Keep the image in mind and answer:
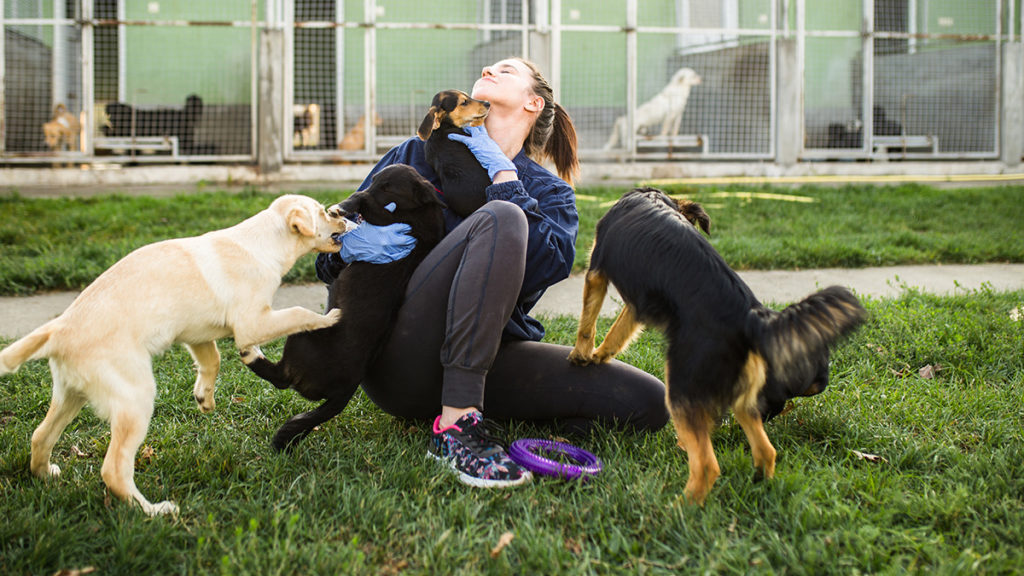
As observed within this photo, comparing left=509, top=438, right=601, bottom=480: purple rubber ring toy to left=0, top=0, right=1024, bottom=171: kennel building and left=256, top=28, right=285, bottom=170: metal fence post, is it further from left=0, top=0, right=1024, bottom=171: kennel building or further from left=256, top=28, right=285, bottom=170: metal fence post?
left=256, top=28, right=285, bottom=170: metal fence post

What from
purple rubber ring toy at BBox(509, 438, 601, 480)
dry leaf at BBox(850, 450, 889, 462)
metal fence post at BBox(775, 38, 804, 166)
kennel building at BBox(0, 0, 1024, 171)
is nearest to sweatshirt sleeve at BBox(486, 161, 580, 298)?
purple rubber ring toy at BBox(509, 438, 601, 480)

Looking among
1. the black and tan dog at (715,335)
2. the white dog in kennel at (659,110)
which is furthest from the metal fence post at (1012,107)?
the black and tan dog at (715,335)

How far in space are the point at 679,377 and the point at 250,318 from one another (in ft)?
4.64

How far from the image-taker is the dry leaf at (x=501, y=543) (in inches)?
80.4

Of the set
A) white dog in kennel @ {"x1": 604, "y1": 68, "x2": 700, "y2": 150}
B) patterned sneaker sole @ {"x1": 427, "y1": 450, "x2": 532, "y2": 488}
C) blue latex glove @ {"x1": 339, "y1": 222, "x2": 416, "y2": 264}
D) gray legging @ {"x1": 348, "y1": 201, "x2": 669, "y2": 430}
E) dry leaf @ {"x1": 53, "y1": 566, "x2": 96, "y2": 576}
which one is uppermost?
white dog in kennel @ {"x1": 604, "y1": 68, "x2": 700, "y2": 150}

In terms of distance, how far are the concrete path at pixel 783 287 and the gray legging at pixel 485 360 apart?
190 cm

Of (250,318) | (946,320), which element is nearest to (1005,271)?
(946,320)

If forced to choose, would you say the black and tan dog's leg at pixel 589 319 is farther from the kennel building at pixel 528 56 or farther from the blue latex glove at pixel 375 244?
the kennel building at pixel 528 56

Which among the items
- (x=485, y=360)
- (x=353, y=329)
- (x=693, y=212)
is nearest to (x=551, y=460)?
(x=485, y=360)

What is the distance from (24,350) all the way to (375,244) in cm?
116

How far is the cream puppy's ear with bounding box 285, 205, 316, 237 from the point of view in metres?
2.66

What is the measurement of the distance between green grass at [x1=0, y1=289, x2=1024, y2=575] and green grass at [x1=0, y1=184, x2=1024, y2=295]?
2826 millimetres

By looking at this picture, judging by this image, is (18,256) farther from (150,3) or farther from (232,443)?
(150,3)

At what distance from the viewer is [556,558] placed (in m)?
2.01
